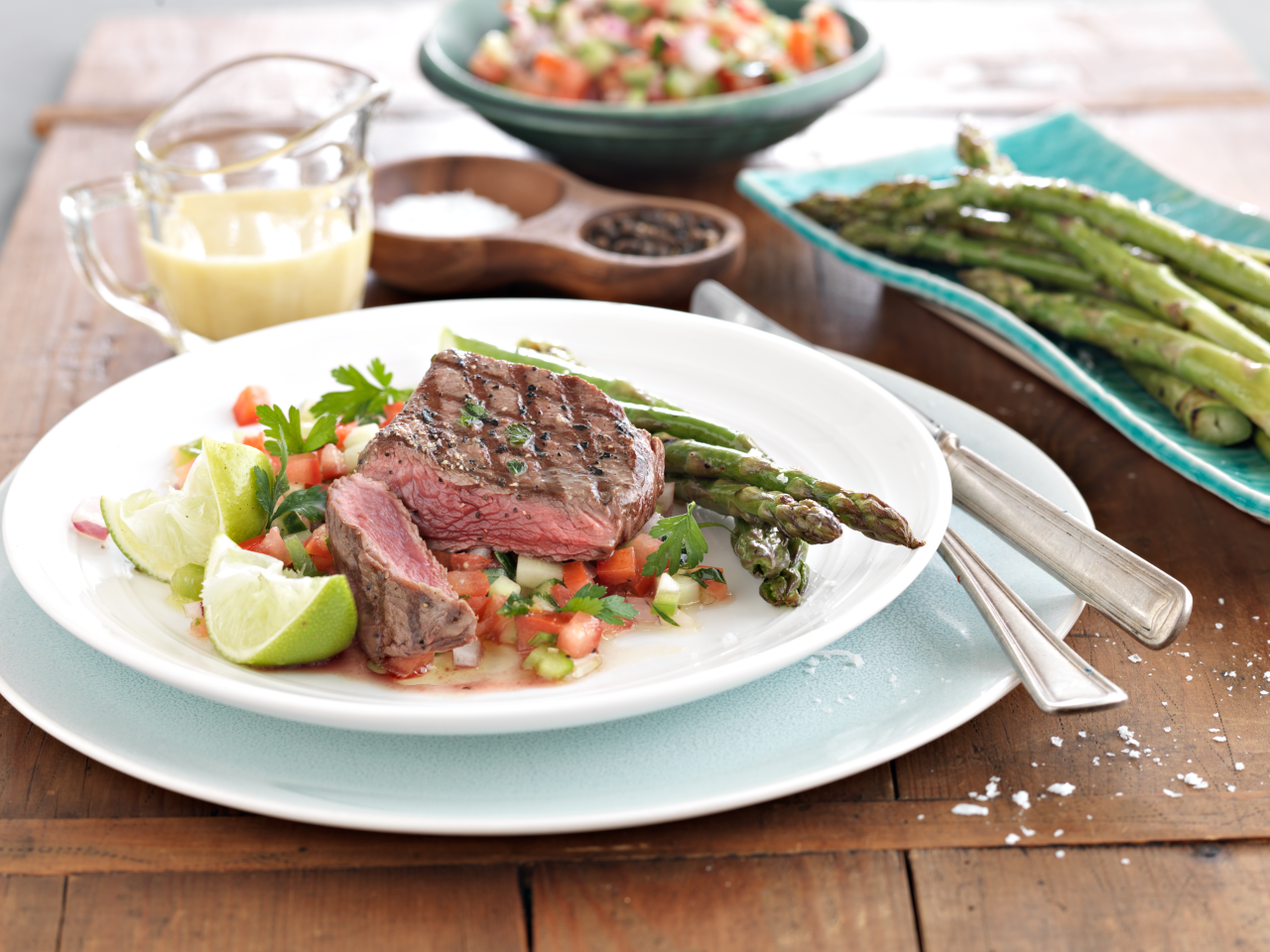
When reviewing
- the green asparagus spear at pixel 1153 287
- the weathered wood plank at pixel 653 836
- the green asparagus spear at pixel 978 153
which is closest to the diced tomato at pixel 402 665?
the weathered wood plank at pixel 653 836

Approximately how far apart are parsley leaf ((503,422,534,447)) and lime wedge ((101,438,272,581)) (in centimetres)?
66

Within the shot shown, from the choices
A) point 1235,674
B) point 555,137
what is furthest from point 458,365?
point 555,137

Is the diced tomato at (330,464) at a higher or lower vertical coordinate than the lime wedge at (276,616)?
lower

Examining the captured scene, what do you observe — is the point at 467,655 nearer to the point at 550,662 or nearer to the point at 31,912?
the point at 550,662

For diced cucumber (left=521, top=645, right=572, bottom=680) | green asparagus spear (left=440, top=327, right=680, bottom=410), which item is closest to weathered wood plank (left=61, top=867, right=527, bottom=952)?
diced cucumber (left=521, top=645, right=572, bottom=680)

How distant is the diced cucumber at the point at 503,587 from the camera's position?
9.64 ft

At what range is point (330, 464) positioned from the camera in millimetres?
3328

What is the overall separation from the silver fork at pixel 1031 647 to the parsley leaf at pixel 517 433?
3.74 ft

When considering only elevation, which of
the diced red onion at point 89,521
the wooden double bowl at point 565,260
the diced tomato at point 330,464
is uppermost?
the diced red onion at point 89,521

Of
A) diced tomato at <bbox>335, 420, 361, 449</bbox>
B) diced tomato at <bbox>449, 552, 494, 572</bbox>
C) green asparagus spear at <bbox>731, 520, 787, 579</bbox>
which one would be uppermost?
green asparagus spear at <bbox>731, 520, 787, 579</bbox>

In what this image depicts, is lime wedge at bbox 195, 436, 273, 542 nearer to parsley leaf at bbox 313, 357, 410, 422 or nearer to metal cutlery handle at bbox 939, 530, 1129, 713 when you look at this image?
parsley leaf at bbox 313, 357, 410, 422

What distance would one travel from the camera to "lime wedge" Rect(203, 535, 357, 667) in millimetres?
2533

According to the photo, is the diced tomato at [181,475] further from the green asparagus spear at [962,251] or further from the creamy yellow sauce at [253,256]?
the green asparagus spear at [962,251]

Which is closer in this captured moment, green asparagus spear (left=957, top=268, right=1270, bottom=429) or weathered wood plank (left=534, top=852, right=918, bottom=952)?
weathered wood plank (left=534, top=852, right=918, bottom=952)
